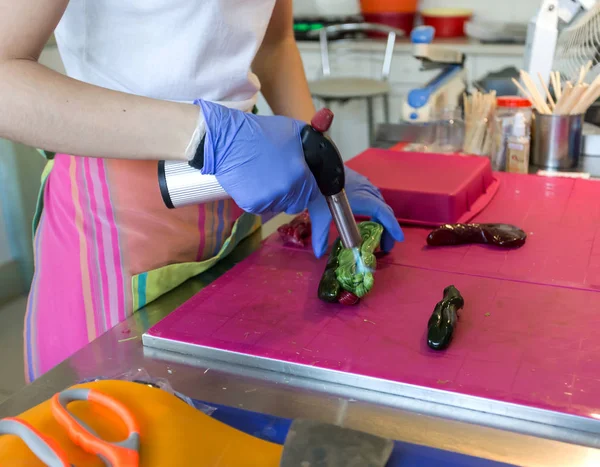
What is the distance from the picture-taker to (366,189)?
1.15 metres

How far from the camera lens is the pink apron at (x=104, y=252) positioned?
1.03 metres

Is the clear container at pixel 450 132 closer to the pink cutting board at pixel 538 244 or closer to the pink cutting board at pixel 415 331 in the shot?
the pink cutting board at pixel 538 244

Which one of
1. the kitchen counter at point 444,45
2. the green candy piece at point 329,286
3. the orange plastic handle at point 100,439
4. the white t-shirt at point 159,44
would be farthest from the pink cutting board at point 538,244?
the kitchen counter at point 444,45

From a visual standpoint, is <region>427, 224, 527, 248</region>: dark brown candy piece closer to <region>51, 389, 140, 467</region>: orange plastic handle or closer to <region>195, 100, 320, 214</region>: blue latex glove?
<region>195, 100, 320, 214</region>: blue latex glove

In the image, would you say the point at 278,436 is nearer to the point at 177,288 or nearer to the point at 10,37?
the point at 177,288

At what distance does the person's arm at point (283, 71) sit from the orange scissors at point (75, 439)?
2.83 ft

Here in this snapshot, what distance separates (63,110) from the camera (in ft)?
2.74

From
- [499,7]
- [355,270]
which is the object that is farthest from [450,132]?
[499,7]

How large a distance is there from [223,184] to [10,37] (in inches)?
11.9

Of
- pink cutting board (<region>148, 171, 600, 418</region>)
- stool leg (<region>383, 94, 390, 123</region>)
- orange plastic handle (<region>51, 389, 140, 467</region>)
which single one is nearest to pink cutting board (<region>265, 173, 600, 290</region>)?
pink cutting board (<region>148, 171, 600, 418</region>)

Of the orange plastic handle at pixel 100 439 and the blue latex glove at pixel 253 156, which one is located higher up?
the blue latex glove at pixel 253 156

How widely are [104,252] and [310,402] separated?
0.44 meters

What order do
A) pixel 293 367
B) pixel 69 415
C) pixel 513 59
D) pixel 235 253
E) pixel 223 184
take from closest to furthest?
1. pixel 69 415
2. pixel 293 367
3. pixel 223 184
4. pixel 235 253
5. pixel 513 59

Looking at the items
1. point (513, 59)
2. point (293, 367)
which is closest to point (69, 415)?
point (293, 367)
